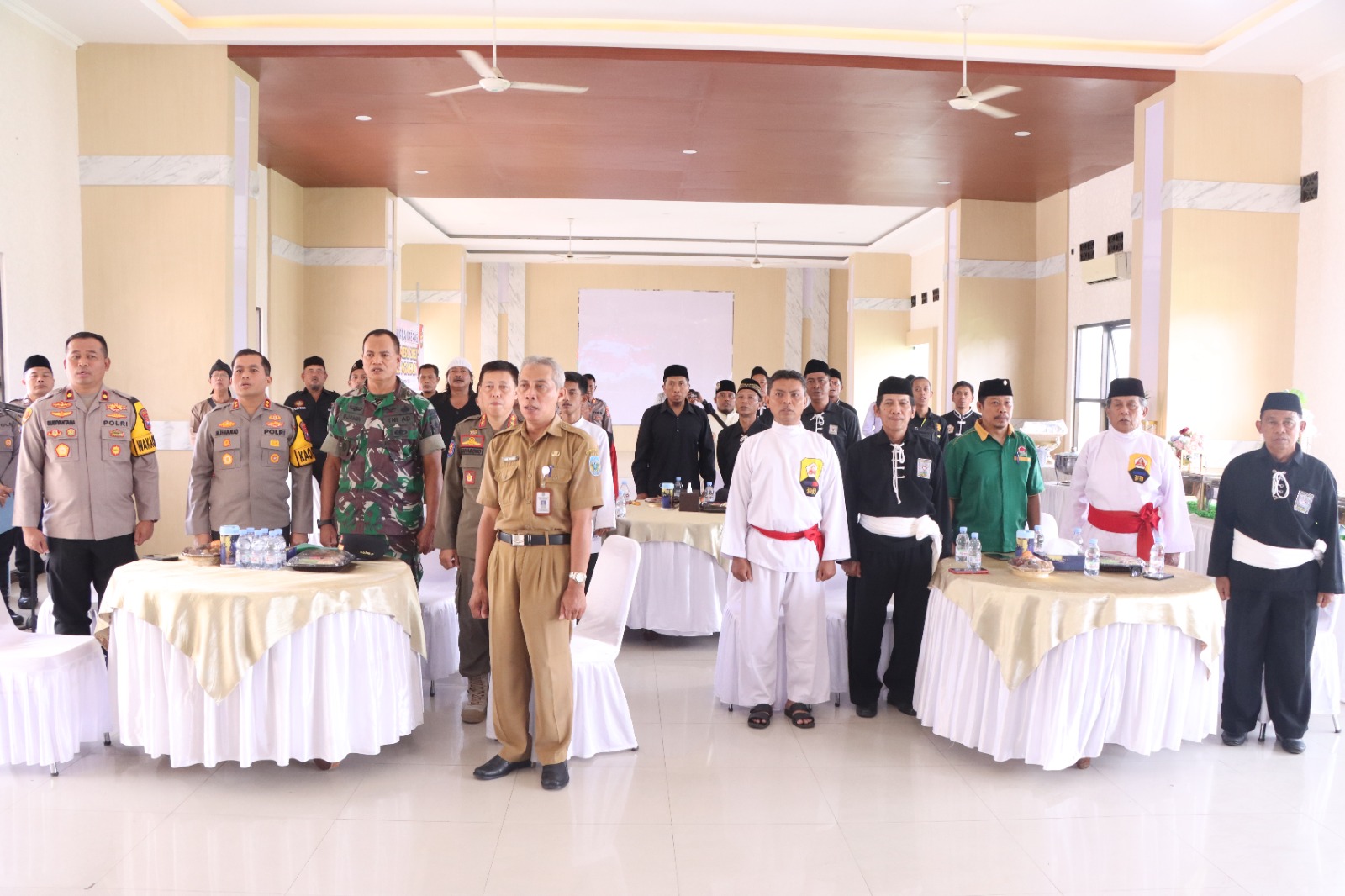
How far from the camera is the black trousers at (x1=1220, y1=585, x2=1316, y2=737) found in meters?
4.41

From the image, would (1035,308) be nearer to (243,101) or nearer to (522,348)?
(243,101)

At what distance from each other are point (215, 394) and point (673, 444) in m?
3.19

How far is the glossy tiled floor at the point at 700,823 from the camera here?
317 cm

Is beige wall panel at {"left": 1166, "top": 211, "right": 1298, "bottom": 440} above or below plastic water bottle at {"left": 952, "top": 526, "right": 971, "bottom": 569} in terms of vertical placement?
above

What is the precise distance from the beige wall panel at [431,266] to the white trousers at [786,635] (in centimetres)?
1485

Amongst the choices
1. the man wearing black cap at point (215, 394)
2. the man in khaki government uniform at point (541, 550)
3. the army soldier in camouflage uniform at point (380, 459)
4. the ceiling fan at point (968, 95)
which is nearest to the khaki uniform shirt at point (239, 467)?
the army soldier in camouflage uniform at point (380, 459)

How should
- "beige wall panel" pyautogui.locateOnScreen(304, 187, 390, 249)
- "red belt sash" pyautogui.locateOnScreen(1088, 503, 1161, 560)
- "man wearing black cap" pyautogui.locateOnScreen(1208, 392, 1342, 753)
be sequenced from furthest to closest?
"beige wall panel" pyautogui.locateOnScreen(304, 187, 390, 249)
"red belt sash" pyautogui.locateOnScreen(1088, 503, 1161, 560)
"man wearing black cap" pyautogui.locateOnScreen(1208, 392, 1342, 753)

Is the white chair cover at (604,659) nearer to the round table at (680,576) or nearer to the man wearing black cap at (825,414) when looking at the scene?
the round table at (680,576)

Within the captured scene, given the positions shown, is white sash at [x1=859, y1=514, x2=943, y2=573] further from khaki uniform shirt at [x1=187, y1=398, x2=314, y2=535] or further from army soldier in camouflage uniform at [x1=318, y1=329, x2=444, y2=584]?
khaki uniform shirt at [x1=187, y1=398, x2=314, y2=535]

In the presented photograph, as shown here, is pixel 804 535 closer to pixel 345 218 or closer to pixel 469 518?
pixel 469 518
